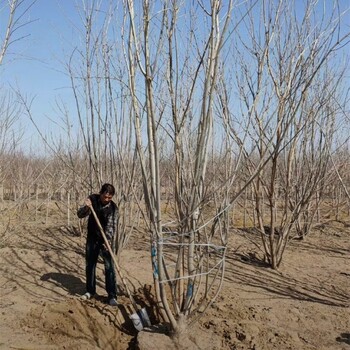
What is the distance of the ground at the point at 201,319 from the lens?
121 inches

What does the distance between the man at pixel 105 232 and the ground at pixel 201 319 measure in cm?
15

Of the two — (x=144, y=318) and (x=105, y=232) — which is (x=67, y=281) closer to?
(x=105, y=232)

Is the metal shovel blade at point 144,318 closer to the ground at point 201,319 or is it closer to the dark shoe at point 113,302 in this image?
the ground at point 201,319

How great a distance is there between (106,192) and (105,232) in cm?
43

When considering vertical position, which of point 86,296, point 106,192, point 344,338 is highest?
point 106,192

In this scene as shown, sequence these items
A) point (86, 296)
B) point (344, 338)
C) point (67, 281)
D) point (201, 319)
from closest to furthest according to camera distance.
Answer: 1. point (344, 338)
2. point (201, 319)
3. point (86, 296)
4. point (67, 281)

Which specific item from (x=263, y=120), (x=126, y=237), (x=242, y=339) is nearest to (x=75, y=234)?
(x=126, y=237)

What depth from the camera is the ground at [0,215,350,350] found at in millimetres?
3080

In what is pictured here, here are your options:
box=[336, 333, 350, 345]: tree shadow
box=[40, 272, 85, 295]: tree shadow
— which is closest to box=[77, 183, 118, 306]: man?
box=[40, 272, 85, 295]: tree shadow

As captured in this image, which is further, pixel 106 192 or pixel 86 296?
pixel 86 296

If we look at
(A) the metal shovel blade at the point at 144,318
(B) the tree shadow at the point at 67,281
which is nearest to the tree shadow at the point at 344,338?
(A) the metal shovel blade at the point at 144,318

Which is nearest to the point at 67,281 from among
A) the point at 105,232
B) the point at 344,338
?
the point at 105,232

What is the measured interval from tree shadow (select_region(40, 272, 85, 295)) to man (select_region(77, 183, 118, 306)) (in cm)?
41

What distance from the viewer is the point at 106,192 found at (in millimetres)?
3711
